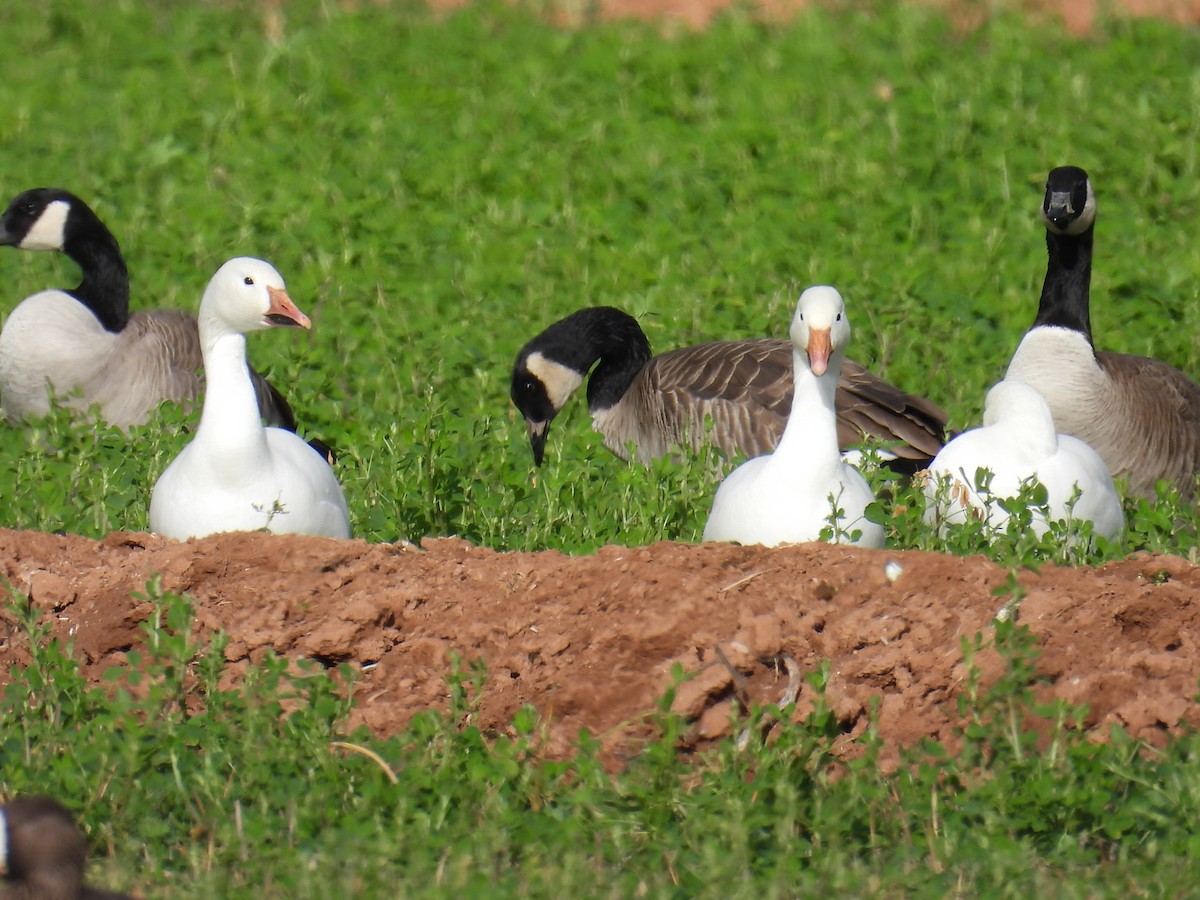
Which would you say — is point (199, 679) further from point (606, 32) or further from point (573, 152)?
point (606, 32)

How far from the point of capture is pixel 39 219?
10.2m

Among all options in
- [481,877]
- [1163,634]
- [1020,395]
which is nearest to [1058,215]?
[1020,395]

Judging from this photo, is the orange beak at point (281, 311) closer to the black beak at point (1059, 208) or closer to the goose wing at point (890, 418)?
the goose wing at point (890, 418)

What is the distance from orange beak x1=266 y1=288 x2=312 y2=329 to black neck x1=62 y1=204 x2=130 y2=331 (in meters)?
3.52

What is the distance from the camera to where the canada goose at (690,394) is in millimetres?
8484

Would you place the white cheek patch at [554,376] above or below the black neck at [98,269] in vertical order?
below

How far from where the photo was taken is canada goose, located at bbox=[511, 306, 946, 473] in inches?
334

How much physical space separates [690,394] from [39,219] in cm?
378

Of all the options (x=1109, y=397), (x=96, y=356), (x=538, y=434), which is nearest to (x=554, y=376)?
(x=538, y=434)

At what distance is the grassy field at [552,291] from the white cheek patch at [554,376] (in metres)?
0.26

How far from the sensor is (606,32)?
15383mm

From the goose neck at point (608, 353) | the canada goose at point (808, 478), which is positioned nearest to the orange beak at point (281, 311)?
the canada goose at point (808, 478)

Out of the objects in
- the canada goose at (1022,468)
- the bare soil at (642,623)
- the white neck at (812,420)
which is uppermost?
the white neck at (812,420)

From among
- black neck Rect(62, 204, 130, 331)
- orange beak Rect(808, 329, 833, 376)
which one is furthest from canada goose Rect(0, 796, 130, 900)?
black neck Rect(62, 204, 130, 331)
